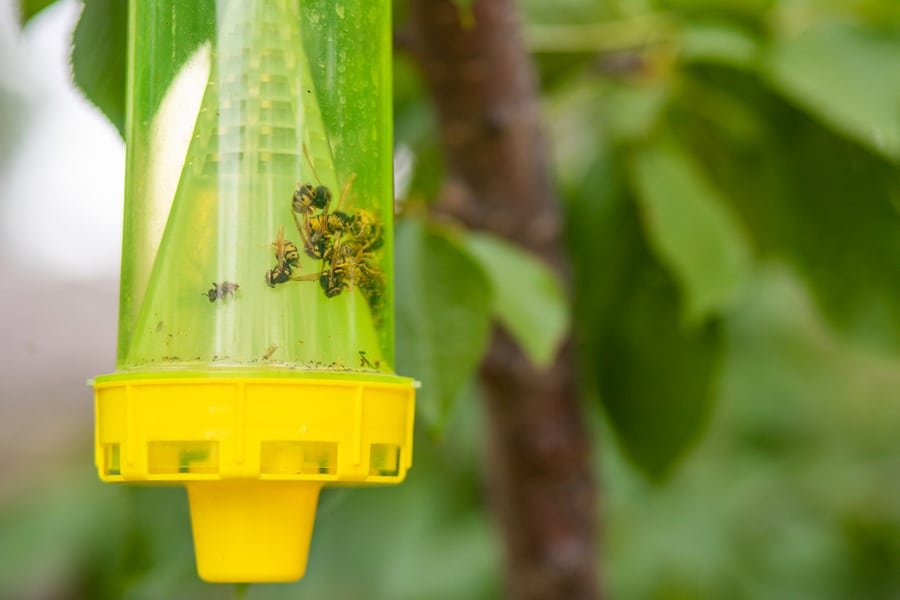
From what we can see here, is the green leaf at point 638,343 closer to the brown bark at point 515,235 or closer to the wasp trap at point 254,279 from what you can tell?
the brown bark at point 515,235

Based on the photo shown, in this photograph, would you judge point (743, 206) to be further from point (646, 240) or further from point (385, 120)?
point (385, 120)

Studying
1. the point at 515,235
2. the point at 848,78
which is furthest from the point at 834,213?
the point at 515,235

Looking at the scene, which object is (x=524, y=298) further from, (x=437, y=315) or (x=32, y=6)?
(x=32, y=6)

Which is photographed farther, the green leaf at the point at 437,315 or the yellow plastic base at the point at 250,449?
the green leaf at the point at 437,315

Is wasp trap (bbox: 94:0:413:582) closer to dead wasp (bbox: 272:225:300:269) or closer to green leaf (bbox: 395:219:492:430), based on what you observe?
dead wasp (bbox: 272:225:300:269)

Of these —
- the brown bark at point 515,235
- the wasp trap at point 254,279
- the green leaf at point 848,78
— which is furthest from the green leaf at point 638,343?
the wasp trap at point 254,279

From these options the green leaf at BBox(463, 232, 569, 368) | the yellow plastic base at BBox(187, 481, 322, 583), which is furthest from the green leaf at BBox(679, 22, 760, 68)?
the yellow plastic base at BBox(187, 481, 322, 583)
